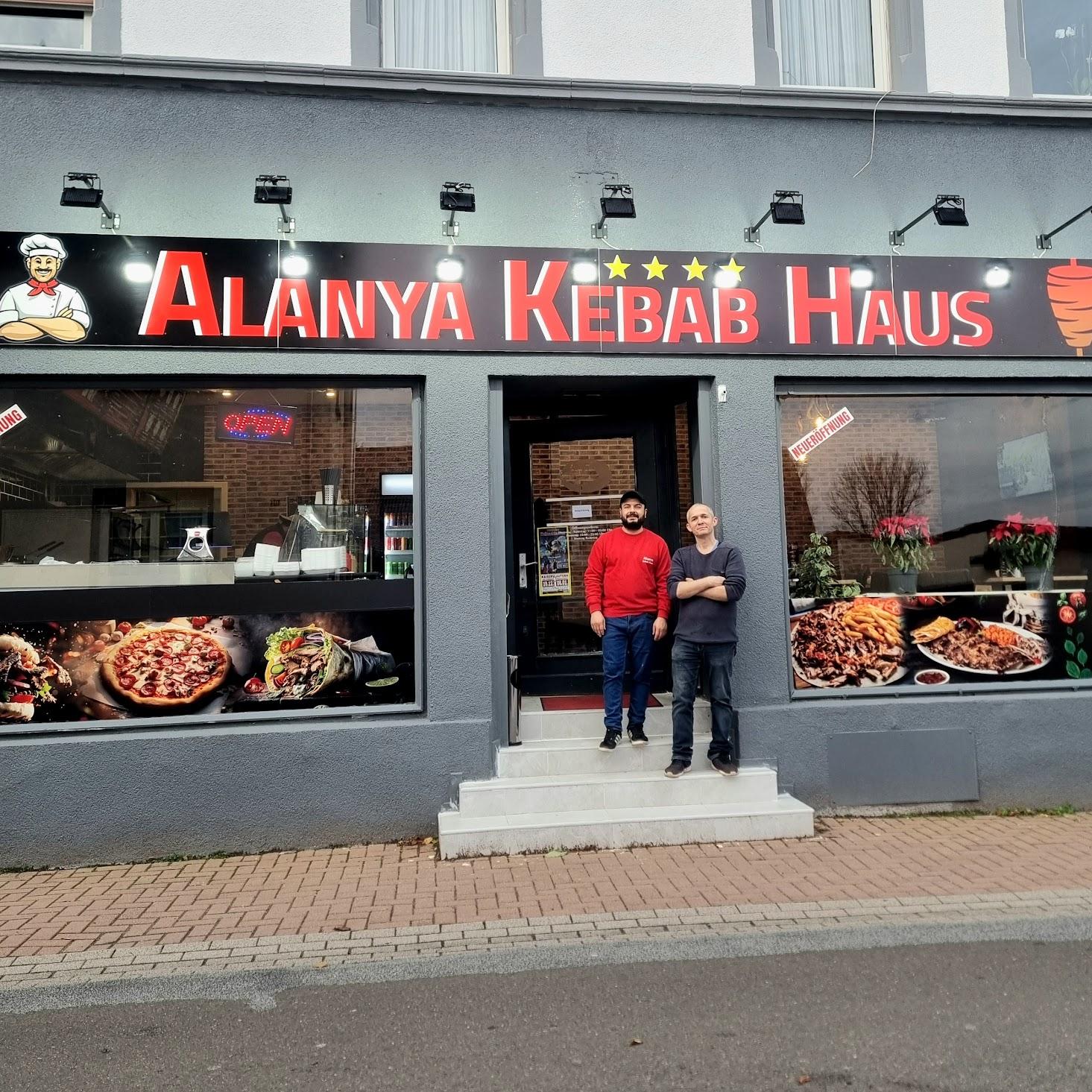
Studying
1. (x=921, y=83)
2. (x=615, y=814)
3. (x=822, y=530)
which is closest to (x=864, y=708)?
(x=822, y=530)

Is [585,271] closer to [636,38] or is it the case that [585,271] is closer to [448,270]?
[448,270]

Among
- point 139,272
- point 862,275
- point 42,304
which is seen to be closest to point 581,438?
point 862,275

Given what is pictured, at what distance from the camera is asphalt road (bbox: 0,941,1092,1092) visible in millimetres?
3006

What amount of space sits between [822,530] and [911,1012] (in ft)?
13.0

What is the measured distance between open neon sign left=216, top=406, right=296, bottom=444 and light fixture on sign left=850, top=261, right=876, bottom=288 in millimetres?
4354

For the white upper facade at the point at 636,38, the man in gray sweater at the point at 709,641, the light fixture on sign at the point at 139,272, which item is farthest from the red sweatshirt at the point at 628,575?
the light fixture on sign at the point at 139,272

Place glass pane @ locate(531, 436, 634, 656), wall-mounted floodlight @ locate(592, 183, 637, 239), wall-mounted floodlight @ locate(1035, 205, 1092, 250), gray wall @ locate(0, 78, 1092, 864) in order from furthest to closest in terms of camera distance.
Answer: glass pane @ locate(531, 436, 634, 656), wall-mounted floodlight @ locate(1035, 205, 1092, 250), wall-mounted floodlight @ locate(592, 183, 637, 239), gray wall @ locate(0, 78, 1092, 864)

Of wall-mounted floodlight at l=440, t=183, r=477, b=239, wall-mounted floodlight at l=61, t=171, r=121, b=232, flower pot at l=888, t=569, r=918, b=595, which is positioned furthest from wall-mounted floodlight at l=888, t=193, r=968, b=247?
wall-mounted floodlight at l=61, t=171, r=121, b=232

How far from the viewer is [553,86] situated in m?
6.37

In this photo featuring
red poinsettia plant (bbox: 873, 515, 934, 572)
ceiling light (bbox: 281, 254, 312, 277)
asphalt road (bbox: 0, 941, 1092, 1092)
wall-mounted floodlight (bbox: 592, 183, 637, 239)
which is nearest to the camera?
asphalt road (bbox: 0, 941, 1092, 1092)

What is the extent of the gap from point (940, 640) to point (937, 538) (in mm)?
829

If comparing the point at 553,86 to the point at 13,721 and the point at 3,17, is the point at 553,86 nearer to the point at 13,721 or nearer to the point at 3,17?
the point at 3,17

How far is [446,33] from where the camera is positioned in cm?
679

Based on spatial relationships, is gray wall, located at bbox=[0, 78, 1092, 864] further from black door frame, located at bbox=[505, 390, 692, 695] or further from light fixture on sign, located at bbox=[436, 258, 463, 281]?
black door frame, located at bbox=[505, 390, 692, 695]
